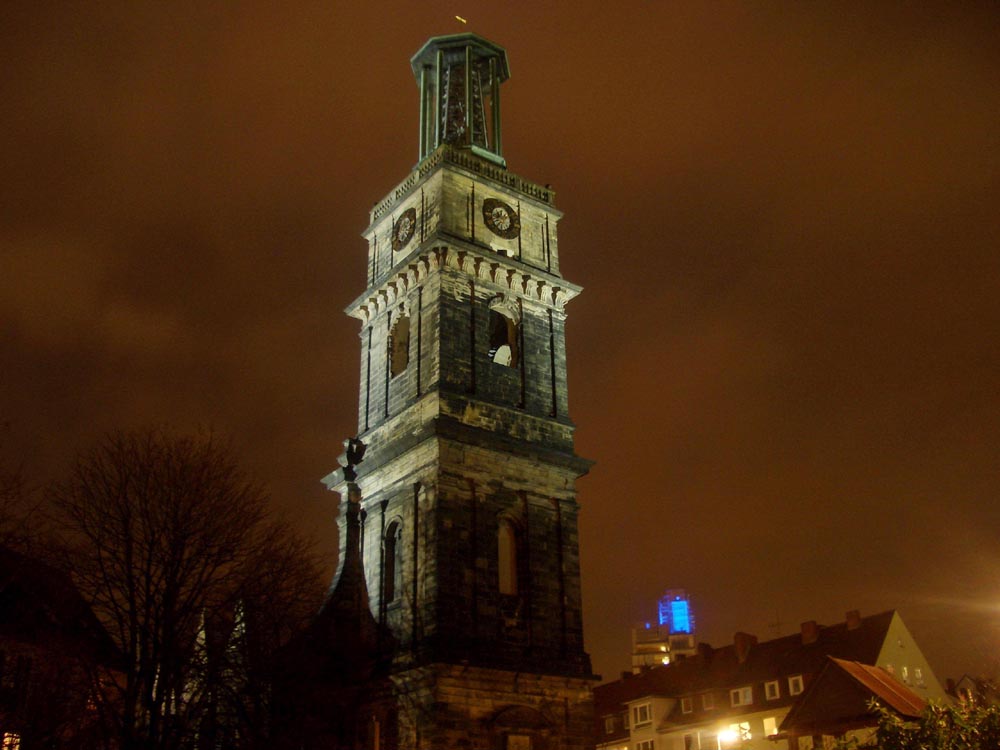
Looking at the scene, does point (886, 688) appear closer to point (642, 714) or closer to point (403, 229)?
point (642, 714)

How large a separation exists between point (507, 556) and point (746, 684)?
27.4 meters

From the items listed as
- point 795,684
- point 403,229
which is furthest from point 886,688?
point 403,229

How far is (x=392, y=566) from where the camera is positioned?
33750 mm

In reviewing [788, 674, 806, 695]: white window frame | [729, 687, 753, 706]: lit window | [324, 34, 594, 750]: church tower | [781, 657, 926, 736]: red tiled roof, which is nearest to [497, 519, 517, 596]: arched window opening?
[324, 34, 594, 750]: church tower

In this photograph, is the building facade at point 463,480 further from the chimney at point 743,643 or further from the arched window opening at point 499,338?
the chimney at point 743,643

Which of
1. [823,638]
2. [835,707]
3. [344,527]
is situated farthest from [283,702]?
[823,638]

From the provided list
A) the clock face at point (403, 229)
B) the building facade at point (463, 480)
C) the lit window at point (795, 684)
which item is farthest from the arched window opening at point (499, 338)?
the lit window at point (795, 684)

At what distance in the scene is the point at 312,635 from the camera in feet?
104

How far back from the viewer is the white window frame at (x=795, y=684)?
52.2 m

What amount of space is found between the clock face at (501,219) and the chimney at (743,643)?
102 ft

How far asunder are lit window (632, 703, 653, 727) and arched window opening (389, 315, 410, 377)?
1251 inches

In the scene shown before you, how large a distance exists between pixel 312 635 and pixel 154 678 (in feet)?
21.7

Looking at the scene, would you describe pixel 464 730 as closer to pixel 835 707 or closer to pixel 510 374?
pixel 510 374

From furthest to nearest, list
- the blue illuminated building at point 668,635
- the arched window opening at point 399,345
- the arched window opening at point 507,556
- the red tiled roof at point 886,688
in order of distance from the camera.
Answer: the blue illuminated building at point 668,635
the red tiled roof at point 886,688
the arched window opening at point 399,345
the arched window opening at point 507,556
